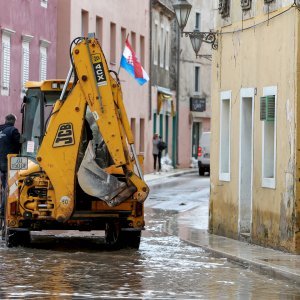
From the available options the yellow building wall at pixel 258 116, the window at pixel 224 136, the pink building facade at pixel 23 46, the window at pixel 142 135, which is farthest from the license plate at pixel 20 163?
the window at pixel 142 135

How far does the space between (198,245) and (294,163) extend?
8.37 ft

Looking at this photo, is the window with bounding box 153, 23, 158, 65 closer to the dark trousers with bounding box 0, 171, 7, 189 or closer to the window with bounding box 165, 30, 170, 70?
the window with bounding box 165, 30, 170, 70

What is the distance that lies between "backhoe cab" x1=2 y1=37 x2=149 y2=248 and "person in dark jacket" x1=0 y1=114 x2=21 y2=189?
2485mm

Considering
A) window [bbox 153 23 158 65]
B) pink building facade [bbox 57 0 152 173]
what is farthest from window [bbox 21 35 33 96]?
window [bbox 153 23 158 65]

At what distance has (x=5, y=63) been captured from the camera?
38688 millimetres

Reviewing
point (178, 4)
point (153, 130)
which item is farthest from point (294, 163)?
point (153, 130)

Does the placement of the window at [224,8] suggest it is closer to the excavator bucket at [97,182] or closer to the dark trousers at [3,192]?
the dark trousers at [3,192]

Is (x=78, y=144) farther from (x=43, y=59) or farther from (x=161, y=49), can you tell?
(x=161, y=49)

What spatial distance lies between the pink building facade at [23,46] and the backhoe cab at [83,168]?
19.0m

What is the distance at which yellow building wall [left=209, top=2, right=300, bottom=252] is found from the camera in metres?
19.4

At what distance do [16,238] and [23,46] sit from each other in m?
21.7

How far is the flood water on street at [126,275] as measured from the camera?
45.9 feet

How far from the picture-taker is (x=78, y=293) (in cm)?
1380

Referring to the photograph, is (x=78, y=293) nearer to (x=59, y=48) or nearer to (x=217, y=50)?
(x=217, y=50)
